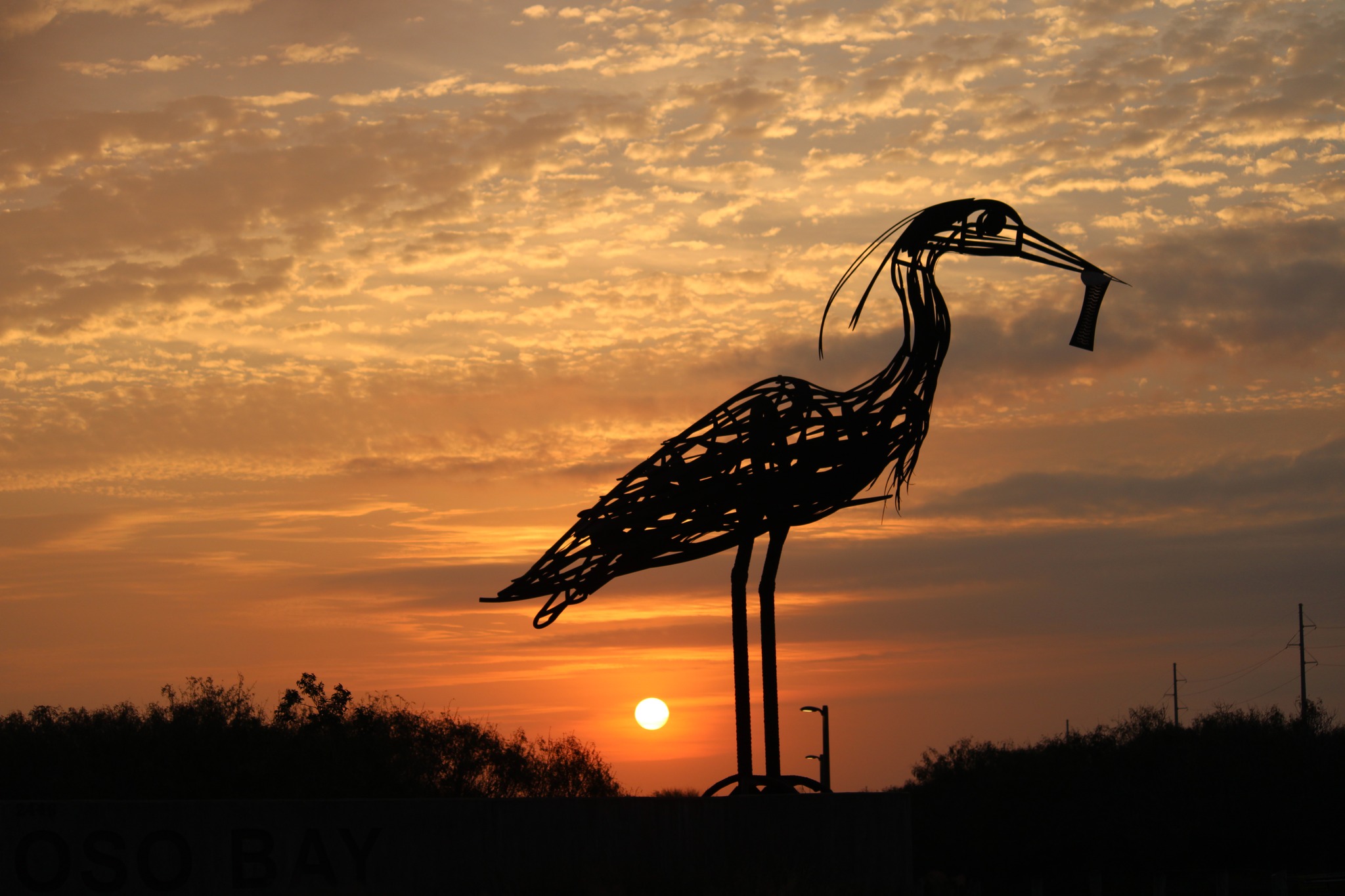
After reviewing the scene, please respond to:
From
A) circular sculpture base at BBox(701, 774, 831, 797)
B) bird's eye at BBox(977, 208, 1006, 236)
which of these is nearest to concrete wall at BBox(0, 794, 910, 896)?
circular sculpture base at BBox(701, 774, 831, 797)

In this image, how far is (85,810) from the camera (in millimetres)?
11516

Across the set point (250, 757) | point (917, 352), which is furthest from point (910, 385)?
point (250, 757)

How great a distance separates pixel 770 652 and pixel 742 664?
300 millimetres

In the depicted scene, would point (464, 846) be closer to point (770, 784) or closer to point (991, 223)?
point (770, 784)

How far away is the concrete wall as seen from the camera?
11.5 metres

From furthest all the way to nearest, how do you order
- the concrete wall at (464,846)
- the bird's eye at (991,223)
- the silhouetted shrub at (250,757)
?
the silhouetted shrub at (250,757) < the bird's eye at (991,223) < the concrete wall at (464,846)

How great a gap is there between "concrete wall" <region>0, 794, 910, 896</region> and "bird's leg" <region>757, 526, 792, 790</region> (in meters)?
0.41

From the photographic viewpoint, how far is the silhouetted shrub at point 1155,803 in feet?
Answer: 96.6

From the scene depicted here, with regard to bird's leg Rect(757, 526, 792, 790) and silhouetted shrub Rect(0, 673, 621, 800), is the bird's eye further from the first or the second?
silhouetted shrub Rect(0, 673, 621, 800)

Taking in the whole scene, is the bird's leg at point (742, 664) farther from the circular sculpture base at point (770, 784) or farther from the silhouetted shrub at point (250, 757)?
the silhouetted shrub at point (250, 757)

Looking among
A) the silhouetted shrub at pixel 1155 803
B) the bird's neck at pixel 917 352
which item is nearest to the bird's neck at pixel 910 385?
the bird's neck at pixel 917 352

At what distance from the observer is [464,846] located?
40.0 ft

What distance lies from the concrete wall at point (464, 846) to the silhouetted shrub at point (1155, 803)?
1952cm

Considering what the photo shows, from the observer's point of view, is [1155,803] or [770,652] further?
[1155,803]
